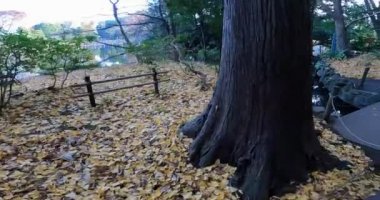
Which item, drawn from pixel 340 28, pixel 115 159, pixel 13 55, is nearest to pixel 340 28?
pixel 340 28

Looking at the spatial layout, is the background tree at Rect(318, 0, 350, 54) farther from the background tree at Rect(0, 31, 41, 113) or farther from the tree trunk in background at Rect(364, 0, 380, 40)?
the background tree at Rect(0, 31, 41, 113)

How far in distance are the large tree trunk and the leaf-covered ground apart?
0.20 m

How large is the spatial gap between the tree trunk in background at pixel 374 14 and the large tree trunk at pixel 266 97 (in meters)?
15.5

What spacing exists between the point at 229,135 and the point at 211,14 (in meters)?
7.20

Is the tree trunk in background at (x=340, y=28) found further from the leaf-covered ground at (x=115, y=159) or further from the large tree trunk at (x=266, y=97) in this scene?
the large tree trunk at (x=266, y=97)

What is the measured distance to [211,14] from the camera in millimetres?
9891

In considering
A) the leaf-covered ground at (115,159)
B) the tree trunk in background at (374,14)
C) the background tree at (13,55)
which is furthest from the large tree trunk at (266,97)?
the tree trunk in background at (374,14)

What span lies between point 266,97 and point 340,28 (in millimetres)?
14353

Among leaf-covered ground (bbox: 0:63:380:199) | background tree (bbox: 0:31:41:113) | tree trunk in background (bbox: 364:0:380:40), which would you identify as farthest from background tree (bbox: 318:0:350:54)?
background tree (bbox: 0:31:41:113)

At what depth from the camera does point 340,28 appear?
15.5 metres

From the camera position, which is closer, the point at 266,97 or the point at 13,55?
the point at 266,97

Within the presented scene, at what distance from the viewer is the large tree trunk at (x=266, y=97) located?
2939 millimetres

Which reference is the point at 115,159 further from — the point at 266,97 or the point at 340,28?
the point at 340,28

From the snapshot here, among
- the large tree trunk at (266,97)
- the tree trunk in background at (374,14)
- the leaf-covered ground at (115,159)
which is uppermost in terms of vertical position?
the tree trunk in background at (374,14)
